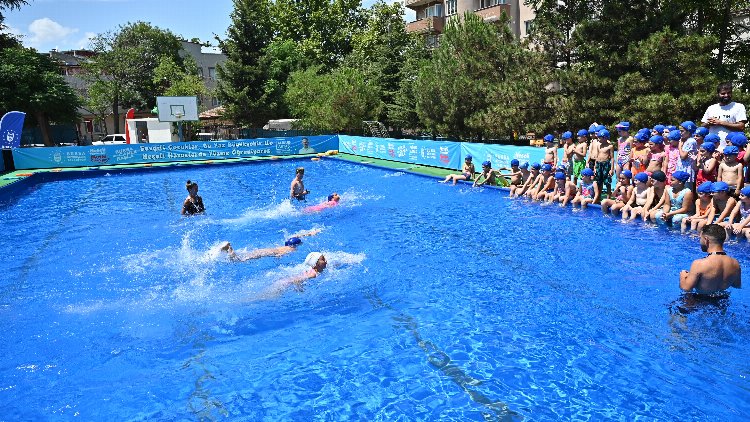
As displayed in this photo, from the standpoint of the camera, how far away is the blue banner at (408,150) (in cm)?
2164

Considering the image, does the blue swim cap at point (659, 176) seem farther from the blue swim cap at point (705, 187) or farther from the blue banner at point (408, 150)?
the blue banner at point (408, 150)

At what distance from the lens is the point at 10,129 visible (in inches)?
978

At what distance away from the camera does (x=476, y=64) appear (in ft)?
83.0

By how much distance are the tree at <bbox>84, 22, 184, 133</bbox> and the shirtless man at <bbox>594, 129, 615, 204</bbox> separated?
164 ft

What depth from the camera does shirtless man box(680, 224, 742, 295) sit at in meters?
5.77

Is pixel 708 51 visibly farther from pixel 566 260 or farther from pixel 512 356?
pixel 512 356

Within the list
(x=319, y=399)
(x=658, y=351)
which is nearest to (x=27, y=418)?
(x=319, y=399)

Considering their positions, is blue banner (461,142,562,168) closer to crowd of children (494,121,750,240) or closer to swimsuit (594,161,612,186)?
crowd of children (494,121,750,240)

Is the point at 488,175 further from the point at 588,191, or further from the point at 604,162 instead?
the point at 588,191

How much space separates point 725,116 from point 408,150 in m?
15.1

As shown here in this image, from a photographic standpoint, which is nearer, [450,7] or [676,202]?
[676,202]

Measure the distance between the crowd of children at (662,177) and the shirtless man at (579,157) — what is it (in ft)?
0.08

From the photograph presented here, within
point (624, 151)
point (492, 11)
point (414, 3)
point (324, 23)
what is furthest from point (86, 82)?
point (624, 151)

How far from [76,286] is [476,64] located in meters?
20.9
